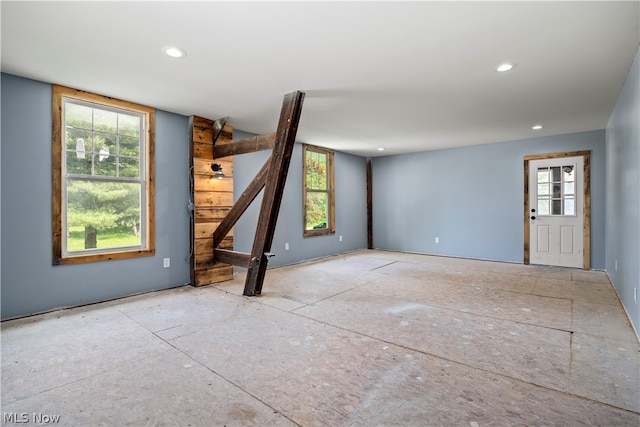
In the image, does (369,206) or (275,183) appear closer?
(275,183)

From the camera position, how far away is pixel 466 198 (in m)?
6.50

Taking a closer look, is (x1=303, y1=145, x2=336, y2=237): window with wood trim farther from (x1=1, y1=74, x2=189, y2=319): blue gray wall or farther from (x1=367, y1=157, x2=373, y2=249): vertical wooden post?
(x1=1, y1=74, x2=189, y2=319): blue gray wall

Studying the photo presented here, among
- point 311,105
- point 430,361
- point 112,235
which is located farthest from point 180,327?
point 311,105

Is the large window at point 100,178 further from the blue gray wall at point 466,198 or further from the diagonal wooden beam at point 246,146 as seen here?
the blue gray wall at point 466,198

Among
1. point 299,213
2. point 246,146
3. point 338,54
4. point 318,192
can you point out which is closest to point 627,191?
point 338,54

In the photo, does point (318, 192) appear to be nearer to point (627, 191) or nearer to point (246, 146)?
point (246, 146)

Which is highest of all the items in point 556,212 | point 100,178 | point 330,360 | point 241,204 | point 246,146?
point 246,146

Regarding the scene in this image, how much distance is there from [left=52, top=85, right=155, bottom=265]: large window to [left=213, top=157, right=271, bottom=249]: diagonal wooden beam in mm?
842

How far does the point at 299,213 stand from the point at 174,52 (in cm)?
386

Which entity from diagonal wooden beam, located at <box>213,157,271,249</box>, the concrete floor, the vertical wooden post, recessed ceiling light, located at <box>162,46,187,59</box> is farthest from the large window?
the vertical wooden post

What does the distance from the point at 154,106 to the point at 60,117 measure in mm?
996

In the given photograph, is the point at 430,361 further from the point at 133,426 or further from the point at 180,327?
the point at 180,327

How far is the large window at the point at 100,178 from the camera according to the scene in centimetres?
333

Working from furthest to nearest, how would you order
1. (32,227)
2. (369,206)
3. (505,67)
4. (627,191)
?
(369,206) → (32,227) → (627,191) → (505,67)
